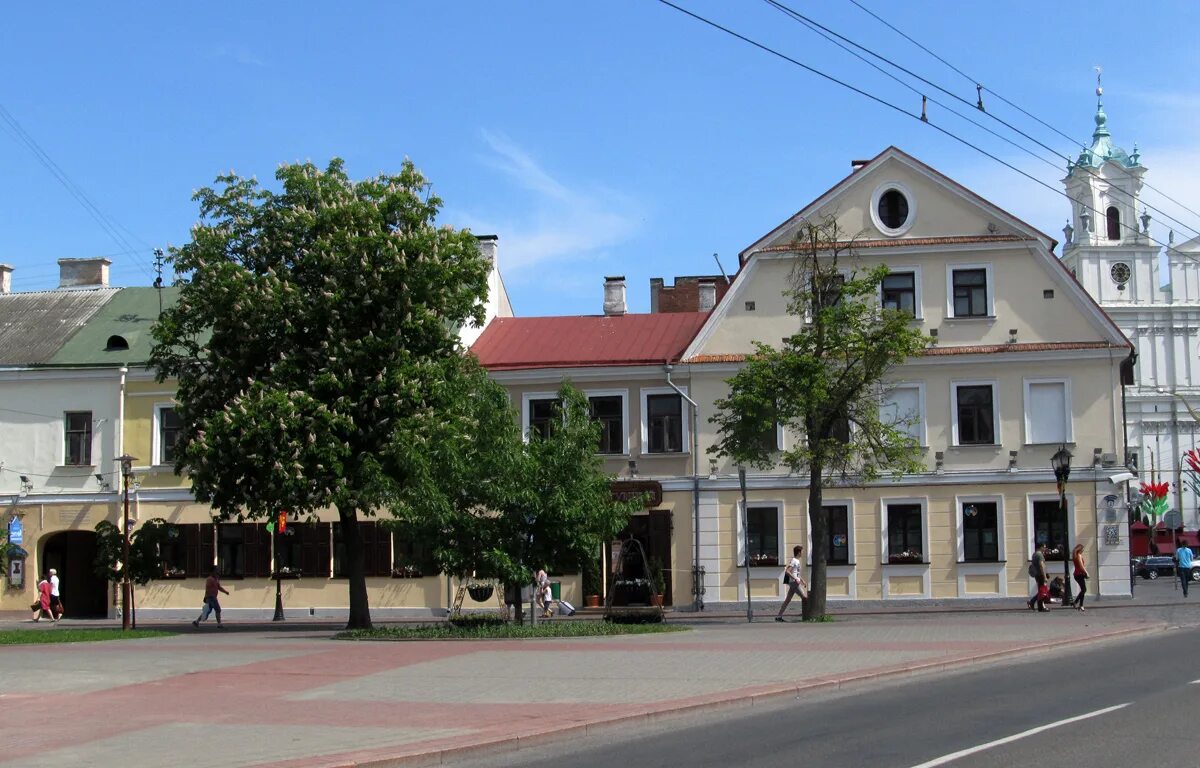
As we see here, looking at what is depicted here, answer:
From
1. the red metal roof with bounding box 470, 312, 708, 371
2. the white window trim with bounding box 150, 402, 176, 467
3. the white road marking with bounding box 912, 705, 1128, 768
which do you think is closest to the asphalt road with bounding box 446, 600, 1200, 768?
the white road marking with bounding box 912, 705, 1128, 768

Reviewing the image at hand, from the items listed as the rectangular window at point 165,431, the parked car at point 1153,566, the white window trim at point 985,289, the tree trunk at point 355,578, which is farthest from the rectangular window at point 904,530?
the parked car at point 1153,566

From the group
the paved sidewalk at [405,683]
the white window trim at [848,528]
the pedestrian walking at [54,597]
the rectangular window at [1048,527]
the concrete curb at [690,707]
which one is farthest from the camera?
the pedestrian walking at [54,597]

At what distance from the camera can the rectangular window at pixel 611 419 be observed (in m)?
39.8

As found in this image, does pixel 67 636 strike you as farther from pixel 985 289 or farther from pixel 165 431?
pixel 985 289

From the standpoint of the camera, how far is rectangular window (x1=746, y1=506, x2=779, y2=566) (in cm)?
3869

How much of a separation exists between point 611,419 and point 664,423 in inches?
64.0

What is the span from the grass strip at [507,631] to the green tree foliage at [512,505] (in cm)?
108

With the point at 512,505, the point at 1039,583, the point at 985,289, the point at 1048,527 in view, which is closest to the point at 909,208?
the point at 985,289

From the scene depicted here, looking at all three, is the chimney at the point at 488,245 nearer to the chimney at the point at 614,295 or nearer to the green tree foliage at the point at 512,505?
the chimney at the point at 614,295

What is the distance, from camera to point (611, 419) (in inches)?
1574

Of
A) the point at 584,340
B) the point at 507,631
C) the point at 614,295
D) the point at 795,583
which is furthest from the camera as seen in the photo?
the point at 614,295

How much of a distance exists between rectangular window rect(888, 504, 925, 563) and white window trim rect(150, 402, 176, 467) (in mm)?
22585

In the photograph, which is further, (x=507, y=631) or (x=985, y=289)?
(x=985, y=289)

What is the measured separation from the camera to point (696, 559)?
3875 centimetres
